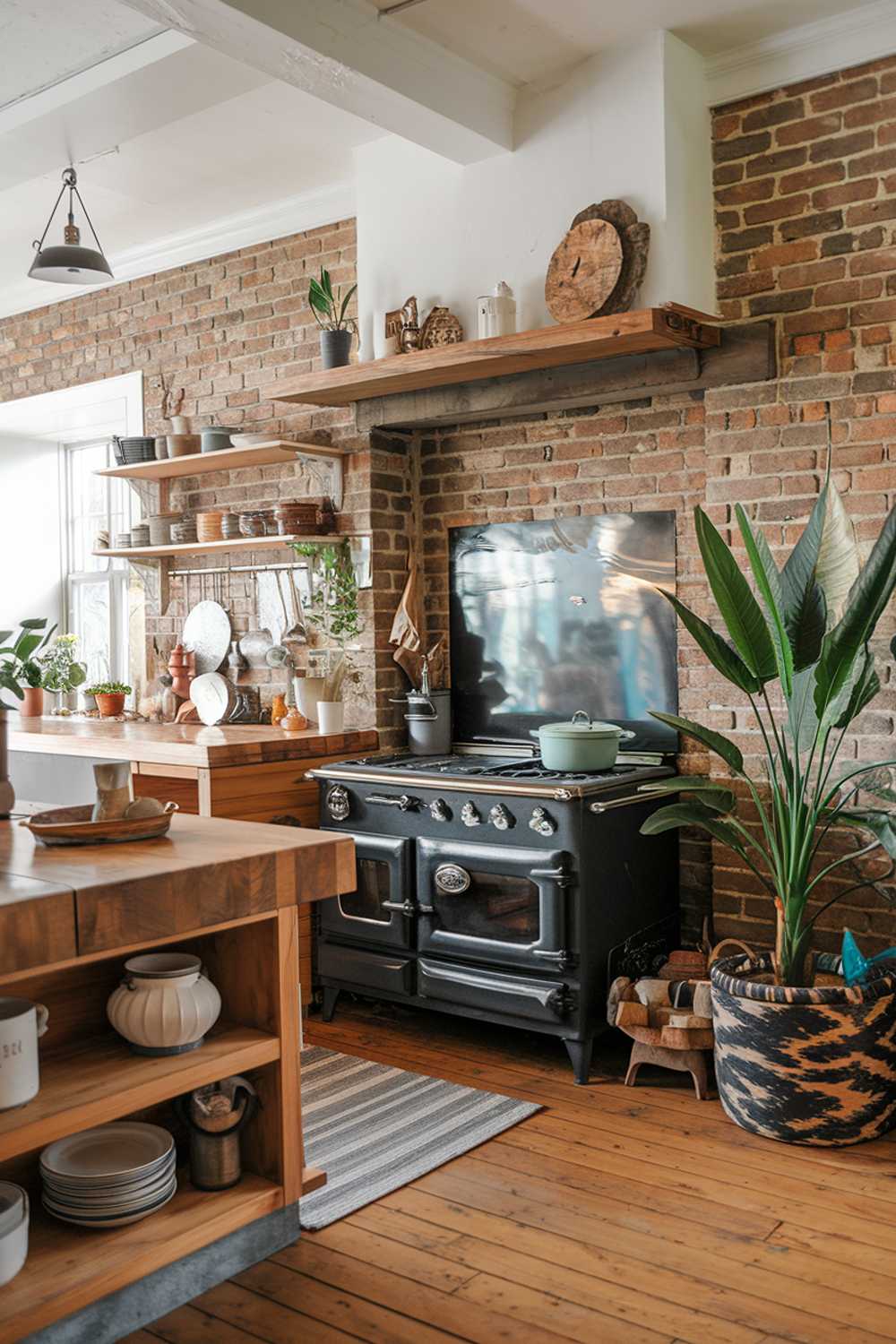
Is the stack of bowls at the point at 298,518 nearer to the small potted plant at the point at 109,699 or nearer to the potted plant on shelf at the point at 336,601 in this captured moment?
the potted plant on shelf at the point at 336,601

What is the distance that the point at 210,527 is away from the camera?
5.05 m

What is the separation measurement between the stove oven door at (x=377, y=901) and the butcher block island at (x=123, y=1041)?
1224 mm

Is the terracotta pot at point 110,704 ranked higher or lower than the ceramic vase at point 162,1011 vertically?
higher

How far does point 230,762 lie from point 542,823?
1.17 metres

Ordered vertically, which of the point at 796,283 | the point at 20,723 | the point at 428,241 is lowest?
the point at 20,723

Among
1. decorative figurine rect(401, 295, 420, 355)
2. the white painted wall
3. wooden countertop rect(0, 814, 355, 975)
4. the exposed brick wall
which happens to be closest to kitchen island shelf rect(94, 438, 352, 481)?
the exposed brick wall

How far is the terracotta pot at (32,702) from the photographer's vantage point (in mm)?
5773

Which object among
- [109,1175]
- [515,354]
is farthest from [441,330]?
[109,1175]

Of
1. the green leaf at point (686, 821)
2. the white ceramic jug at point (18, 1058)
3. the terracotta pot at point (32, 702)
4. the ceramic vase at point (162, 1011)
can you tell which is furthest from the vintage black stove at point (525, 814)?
the terracotta pot at point (32, 702)

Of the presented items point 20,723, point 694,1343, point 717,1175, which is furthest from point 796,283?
point 20,723

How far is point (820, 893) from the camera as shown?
141 inches

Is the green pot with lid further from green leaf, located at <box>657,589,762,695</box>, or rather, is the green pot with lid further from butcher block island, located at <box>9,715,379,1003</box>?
butcher block island, located at <box>9,715,379,1003</box>

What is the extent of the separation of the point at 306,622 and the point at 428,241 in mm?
1600

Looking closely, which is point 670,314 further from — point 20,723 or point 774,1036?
point 20,723
